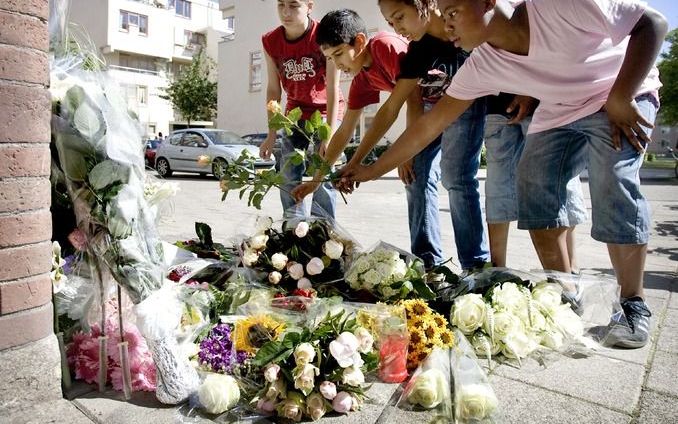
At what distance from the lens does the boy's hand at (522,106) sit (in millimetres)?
2852

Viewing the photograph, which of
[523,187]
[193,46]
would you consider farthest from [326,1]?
[523,187]

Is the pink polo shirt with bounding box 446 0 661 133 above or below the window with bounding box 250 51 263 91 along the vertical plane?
below

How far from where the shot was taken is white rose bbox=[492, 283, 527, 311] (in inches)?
83.8

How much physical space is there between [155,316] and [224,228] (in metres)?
3.68

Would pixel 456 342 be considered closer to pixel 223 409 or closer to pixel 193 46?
pixel 223 409

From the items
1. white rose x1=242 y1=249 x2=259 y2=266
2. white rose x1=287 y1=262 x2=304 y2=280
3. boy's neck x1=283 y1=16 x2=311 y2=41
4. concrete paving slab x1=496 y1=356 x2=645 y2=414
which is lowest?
concrete paving slab x1=496 y1=356 x2=645 y2=414

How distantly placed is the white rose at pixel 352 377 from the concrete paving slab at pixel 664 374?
1.01m

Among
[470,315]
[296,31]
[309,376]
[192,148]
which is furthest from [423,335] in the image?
[192,148]

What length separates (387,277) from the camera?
234cm

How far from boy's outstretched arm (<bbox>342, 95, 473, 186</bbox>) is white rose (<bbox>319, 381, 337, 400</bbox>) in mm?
1222

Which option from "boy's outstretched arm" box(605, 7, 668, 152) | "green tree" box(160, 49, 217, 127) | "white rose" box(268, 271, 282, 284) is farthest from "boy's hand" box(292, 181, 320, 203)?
"green tree" box(160, 49, 217, 127)

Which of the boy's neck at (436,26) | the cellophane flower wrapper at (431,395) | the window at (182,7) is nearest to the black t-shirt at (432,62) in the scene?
the boy's neck at (436,26)

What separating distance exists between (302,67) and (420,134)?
1436 millimetres

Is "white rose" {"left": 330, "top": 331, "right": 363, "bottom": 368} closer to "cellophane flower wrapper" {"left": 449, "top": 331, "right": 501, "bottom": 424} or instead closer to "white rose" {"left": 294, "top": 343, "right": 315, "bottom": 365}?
"white rose" {"left": 294, "top": 343, "right": 315, "bottom": 365}
